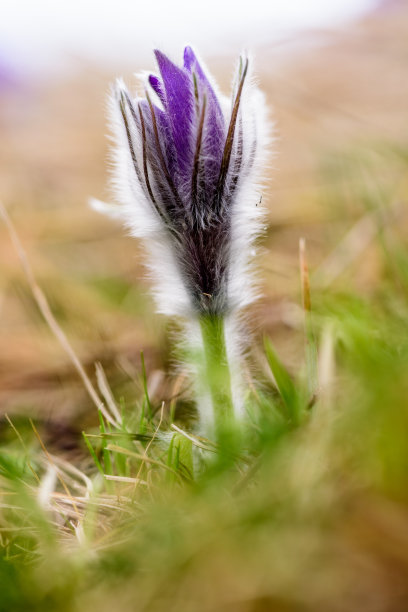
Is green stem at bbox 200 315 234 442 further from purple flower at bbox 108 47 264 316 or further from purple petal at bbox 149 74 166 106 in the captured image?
purple petal at bbox 149 74 166 106

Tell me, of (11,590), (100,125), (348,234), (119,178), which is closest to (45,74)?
(100,125)

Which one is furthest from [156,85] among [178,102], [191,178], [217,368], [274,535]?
[274,535]

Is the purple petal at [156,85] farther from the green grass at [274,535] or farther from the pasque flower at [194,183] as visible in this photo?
the green grass at [274,535]

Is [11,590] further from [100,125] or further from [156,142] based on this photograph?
[100,125]

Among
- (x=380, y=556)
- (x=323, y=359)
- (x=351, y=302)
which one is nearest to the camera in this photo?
(x=380, y=556)

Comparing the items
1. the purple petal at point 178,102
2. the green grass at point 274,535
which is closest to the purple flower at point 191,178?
the purple petal at point 178,102

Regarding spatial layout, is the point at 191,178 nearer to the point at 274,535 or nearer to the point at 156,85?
the point at 156,85

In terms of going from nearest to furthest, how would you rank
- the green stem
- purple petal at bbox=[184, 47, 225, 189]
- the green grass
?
the green grass < purple petal at bbox=[184, 47, 225, 189] < the green stem

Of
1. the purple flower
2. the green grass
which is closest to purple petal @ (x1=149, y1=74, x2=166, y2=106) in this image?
the purple flower
